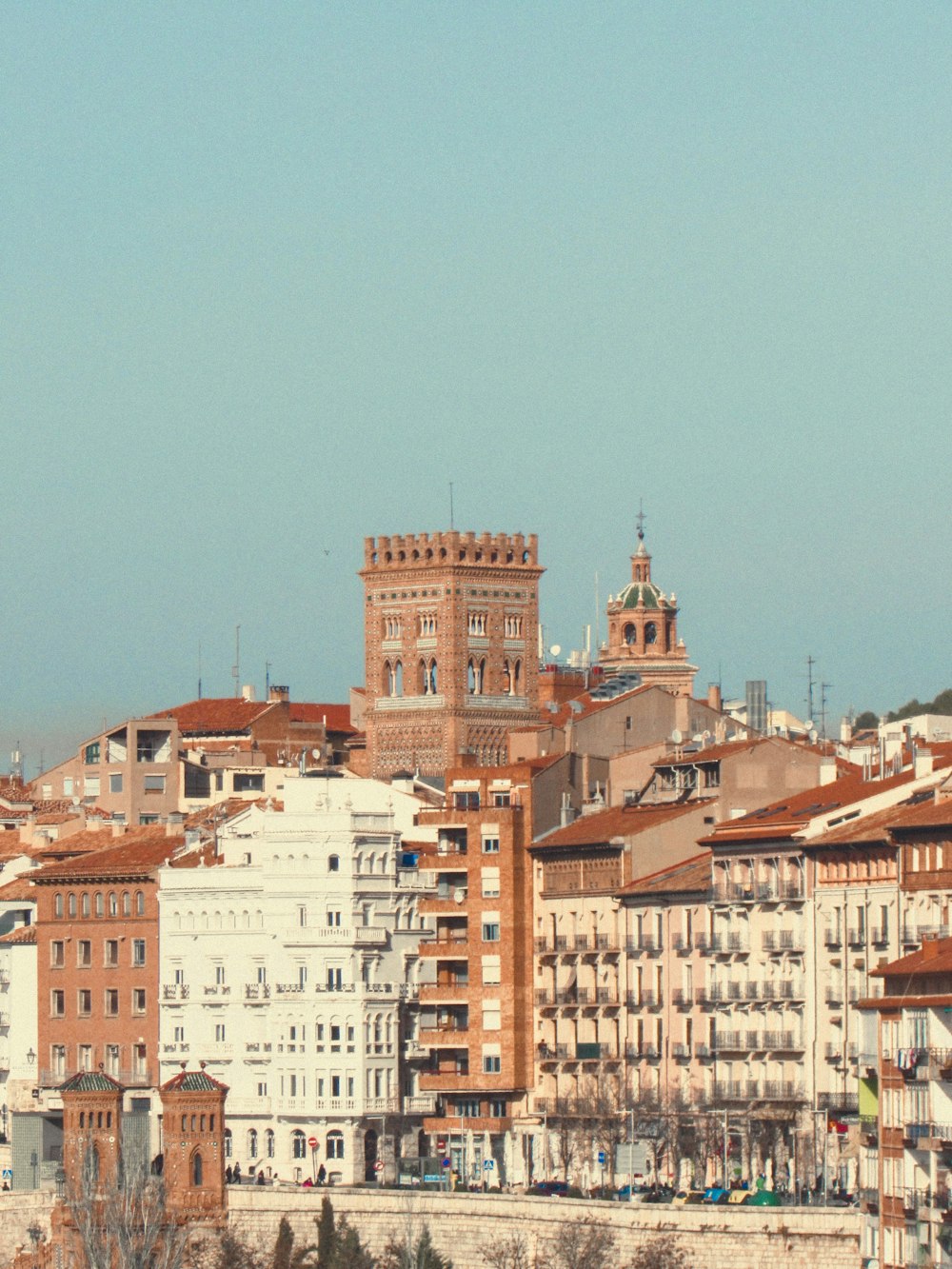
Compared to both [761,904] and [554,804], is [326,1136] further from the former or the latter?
[761,904]

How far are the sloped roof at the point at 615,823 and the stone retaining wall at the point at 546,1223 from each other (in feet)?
46.7

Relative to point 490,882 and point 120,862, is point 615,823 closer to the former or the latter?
point 490,882

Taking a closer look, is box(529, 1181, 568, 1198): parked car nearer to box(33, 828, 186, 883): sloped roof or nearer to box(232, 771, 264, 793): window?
box(33, 828, 186, 883): sloped roof

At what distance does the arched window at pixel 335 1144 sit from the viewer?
470 feet

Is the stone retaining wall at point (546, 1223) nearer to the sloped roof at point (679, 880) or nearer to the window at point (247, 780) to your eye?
the sloped roof at point (679, 880)

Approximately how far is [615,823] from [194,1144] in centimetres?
1510

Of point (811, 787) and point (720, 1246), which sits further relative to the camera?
point (811, 787)

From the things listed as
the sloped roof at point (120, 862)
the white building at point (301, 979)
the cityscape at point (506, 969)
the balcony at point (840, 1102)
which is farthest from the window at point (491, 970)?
the balcony at point (840, 1102)

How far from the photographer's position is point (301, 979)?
146250 mm

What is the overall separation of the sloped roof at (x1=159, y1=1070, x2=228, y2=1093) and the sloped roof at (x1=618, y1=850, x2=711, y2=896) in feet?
43.2

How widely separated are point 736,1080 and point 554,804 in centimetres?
1995

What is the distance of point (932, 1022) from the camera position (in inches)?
3959

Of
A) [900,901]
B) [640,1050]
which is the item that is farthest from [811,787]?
[900,901]

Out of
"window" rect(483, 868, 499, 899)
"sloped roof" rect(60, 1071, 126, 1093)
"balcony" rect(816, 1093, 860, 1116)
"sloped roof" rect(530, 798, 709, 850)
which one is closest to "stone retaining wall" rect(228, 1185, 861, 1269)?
"balcony" rect(816, 1093, 860, 1116)
